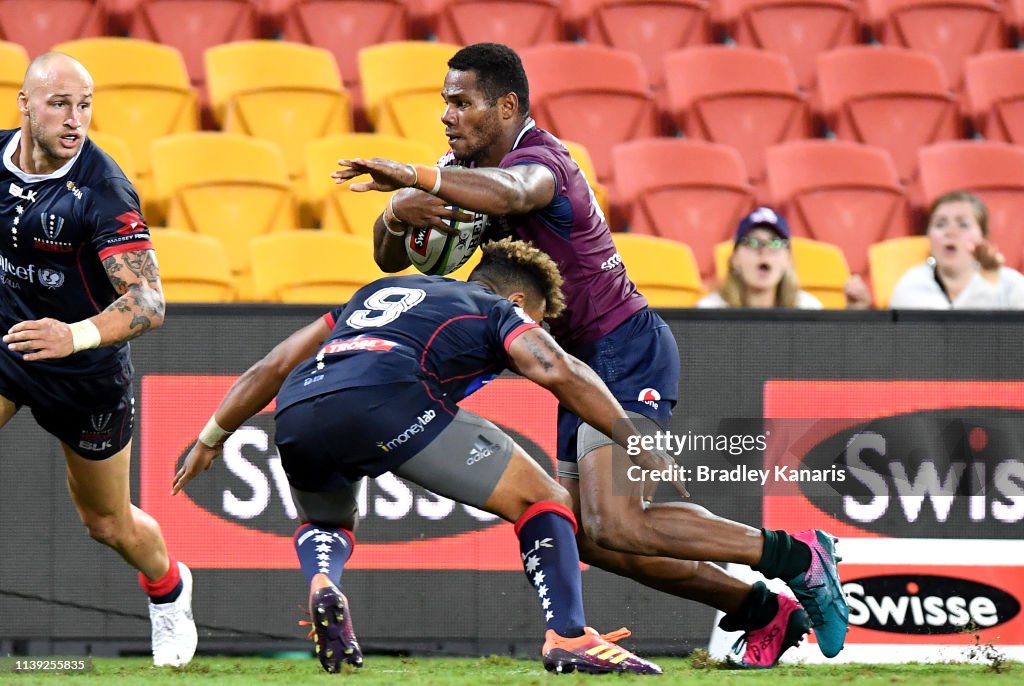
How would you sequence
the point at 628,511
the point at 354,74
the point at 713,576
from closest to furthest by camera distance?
the point at 628,511, the point at 713,576, the point at 354,74

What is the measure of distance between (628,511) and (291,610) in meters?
1.79

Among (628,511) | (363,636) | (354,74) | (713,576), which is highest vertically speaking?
(354,74)

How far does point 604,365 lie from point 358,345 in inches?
36.7

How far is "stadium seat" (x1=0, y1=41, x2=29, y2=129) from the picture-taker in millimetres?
8398

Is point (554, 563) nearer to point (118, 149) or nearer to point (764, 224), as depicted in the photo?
point (764, 224)

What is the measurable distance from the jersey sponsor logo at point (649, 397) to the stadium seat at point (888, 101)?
5.56 m

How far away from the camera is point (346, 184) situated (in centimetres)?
815

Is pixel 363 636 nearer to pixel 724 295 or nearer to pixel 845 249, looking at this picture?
pixel 724 295

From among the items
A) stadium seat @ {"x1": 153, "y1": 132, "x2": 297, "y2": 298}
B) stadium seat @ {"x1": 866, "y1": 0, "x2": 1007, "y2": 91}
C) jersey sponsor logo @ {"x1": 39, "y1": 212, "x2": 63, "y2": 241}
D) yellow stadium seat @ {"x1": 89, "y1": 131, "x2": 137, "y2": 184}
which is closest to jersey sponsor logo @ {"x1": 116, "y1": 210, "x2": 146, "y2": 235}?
jersey sponsor logo @ {"x1": 39, "y1": 212, "x2": 63, "y2": 241}

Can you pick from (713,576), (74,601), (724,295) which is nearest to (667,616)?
(713,576)

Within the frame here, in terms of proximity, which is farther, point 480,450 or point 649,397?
point 649,397

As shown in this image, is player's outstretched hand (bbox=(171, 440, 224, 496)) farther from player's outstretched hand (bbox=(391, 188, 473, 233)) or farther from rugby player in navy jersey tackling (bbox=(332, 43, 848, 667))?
player's outstretched hand (bbox=(391, 188, 473, 233))

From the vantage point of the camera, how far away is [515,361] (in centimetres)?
423

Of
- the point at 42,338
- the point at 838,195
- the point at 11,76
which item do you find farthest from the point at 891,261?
the point at 11,76
